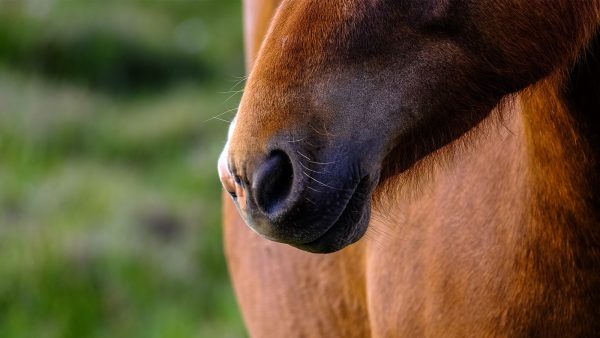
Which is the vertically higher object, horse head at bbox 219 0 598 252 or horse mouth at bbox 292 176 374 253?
horse head at bbox 219 0 598 252

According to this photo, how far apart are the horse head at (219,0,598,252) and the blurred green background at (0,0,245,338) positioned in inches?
39.9

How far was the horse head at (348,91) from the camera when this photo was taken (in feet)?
5.28

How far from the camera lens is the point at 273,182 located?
5.32 ft

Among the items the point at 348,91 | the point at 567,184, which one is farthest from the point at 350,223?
the point at 567,184

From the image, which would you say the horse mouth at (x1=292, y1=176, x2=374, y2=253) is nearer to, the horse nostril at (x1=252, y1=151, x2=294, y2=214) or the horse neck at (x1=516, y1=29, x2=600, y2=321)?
the horse nostril at (x1=252, y1=151, x2=294, y2=214)

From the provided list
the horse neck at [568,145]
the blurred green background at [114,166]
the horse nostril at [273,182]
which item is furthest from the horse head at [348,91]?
the blurred green background at [114,166]

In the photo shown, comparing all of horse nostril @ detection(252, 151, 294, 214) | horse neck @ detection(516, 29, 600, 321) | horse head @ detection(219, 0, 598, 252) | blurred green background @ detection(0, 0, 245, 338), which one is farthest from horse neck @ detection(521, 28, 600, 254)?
blurred green background @ detection(0, 0, 245, 338)

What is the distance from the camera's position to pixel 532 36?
171cm

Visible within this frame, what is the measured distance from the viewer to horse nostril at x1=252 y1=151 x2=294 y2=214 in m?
1.61

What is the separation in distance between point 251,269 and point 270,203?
4.97 feet

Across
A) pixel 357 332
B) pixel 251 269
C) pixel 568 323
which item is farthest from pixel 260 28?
pixel 568 323

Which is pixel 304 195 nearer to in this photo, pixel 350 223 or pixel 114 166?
pixel 350 223

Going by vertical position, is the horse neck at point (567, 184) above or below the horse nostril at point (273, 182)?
below

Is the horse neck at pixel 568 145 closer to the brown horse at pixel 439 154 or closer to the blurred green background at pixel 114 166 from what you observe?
the brown horse at pixel 439 154
